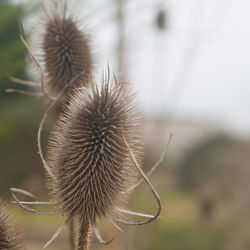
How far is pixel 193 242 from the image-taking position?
5.82 meters

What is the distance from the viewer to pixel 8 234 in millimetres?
1179

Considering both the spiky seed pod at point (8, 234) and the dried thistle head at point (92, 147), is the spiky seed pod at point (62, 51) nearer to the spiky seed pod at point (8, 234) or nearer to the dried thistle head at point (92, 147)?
the dried thistle head at point (92, 147)

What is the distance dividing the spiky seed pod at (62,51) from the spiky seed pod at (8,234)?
1.66ft

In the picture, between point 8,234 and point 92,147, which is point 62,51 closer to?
point 92,147

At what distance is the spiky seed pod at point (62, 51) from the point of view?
1.53m

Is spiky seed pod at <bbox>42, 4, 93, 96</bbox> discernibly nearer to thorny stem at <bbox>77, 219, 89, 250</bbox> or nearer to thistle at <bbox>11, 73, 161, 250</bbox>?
thistle at <bbox>11, 73, 161, 250</bbox>

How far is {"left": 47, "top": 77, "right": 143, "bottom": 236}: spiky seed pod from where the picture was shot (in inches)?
48.4

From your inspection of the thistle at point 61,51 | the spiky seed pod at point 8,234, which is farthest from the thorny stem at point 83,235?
the thistle at point 61,51

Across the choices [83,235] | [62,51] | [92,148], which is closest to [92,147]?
[92,148]

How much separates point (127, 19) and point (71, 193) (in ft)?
8.48

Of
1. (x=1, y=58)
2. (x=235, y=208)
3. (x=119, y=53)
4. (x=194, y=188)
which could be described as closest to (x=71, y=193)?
(x=1, y=58)

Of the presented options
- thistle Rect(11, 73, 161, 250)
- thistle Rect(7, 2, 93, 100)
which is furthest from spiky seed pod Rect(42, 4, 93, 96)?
thistle Rect(11, 73, 161, 250)

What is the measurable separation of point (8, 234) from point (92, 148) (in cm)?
36

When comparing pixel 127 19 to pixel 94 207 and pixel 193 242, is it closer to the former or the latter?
pixel 94 207
